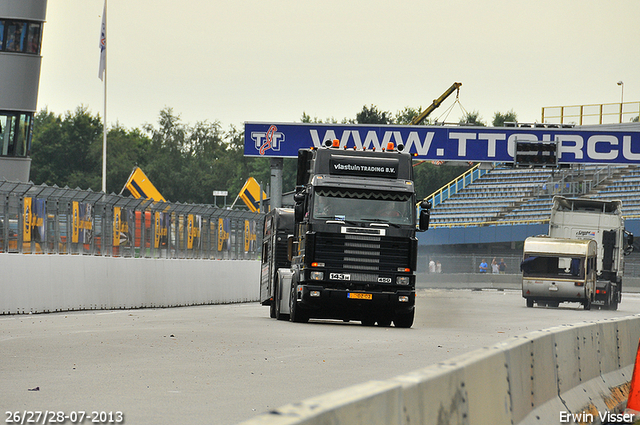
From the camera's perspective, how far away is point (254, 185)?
50.7m

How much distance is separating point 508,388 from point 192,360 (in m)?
6.43

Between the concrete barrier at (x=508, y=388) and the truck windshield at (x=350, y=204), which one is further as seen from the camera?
the truck windshield at (x=350, y=204)

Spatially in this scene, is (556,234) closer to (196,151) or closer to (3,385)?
(3,385)

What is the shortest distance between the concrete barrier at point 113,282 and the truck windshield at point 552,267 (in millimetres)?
10528

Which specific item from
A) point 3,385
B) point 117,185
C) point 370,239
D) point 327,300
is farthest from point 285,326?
point 117,185

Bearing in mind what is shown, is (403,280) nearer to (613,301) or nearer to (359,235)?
(359,235)

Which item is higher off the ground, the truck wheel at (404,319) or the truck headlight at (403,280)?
the truck headlight at (403,280)

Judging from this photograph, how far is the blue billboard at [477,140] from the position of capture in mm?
42062

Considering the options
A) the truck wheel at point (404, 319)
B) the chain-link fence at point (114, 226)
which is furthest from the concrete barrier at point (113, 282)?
the truck wheel at point (404, 319)

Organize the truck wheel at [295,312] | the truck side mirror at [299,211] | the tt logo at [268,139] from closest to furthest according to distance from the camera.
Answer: the truck side mirror at [299,211], the truck wheel at [295,312], the tt logo at [268,139]

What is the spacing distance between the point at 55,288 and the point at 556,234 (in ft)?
81.3

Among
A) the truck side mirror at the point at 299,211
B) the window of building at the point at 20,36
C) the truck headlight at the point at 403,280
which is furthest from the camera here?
the window of building at the point at 20,36

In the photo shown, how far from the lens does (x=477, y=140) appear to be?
42.8 m

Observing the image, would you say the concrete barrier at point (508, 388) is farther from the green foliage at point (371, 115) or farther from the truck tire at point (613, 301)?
the green foliage at point (371, 115)
